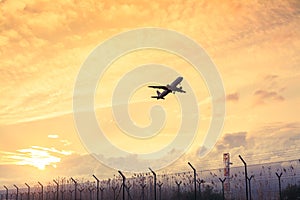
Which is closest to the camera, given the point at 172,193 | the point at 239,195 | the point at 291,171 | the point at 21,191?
the point at 291,171

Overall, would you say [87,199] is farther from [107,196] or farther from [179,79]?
[179,79]

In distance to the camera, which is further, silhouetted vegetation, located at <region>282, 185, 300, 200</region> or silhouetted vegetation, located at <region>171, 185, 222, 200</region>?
silhouetted vegetation, located at <region>171, 185, 222, 200</region>

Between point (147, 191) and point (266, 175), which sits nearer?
point (266, 175)

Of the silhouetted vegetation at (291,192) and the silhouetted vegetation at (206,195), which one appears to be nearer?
the silhouetted vegetation at (291,192)

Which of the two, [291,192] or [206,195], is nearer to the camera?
[291,192]

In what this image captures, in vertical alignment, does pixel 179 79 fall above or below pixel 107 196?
above

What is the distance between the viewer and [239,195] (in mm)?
48531

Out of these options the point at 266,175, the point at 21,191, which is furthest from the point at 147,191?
the point at 21,191

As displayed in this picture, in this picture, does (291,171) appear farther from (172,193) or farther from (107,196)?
(107,196)

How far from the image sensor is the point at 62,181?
75.0 m

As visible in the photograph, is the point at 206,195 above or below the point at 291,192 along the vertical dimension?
below

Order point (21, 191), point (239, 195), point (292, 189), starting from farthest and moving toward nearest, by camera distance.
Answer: point (21, 191) → point (239, 195) → point (292, 189)

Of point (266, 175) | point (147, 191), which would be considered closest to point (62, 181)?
point (147, 191)

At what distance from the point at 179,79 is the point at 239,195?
15.2 metres
